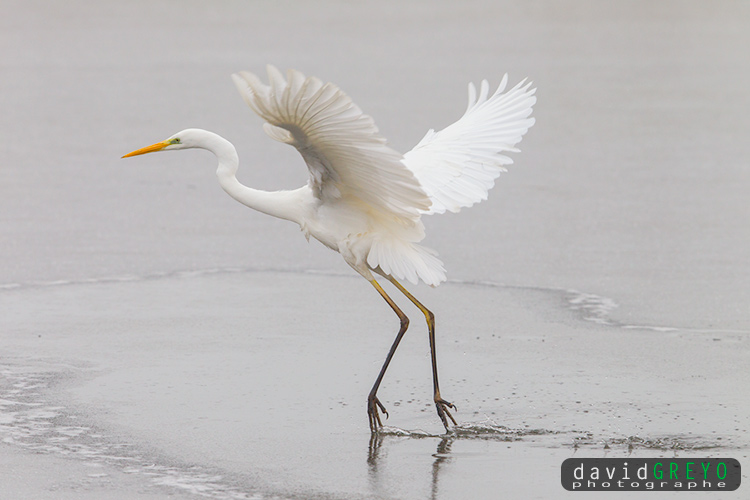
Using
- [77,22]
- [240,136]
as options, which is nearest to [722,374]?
[240,136]

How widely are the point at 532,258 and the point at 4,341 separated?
154 inches

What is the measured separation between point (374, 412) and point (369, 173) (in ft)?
3.66

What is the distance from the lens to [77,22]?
A: 2456 cm

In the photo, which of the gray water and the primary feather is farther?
the gray water

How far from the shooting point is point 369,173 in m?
5.74

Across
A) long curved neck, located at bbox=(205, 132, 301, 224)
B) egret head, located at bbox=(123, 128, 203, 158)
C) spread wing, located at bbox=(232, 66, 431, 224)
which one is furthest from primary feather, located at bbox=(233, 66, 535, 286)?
egret head, located at bbox=(123, 128, 203, 158)

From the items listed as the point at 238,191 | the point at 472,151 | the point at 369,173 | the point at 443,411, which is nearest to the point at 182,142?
the point at 238,191

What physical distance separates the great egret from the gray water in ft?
1.87

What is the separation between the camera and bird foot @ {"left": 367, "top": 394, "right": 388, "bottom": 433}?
5.66m

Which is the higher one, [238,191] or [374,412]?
[238,191]

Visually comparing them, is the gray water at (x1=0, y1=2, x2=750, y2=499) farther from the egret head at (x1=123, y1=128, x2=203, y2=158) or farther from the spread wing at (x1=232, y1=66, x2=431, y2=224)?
the egret head at (x1=123, y1=128, x2=203, y2=158)

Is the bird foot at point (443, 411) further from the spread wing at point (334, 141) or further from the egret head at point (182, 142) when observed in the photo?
the egret head at point (182, 142)

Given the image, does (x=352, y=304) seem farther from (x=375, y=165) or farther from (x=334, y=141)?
(x=334, y=141)

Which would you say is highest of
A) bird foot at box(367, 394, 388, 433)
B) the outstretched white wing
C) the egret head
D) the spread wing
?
the outstretched white wing
